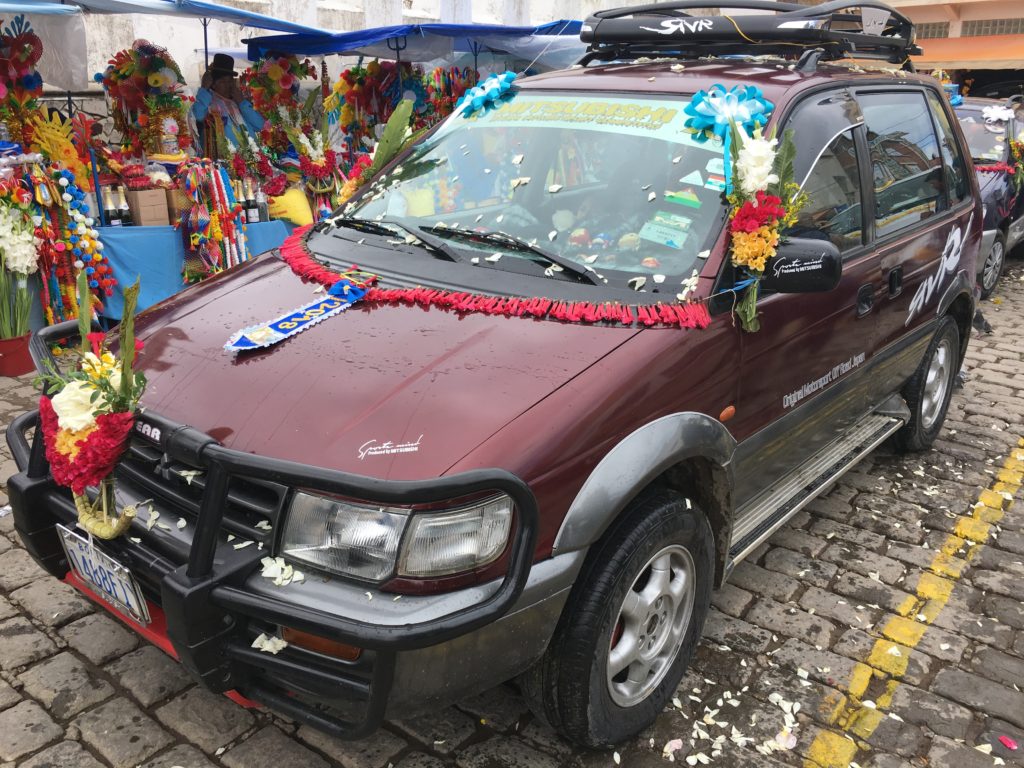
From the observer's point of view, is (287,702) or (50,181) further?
(50,181)

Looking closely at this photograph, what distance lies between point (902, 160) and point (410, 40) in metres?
6.52

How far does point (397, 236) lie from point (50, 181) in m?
4.37

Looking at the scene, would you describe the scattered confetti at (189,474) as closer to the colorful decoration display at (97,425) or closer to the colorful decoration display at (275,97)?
the colorful decoration display at (97,425)

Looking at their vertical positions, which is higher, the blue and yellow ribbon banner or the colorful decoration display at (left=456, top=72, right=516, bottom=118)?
the colorful decoration display at (left=456, top=72, right=516, bottom=118)

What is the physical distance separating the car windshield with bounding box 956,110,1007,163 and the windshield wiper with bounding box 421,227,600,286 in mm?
8133

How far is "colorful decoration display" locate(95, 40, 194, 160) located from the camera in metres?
7.45

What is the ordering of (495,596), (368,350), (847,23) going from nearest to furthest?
(495,596) → (368,350) → (847,23)

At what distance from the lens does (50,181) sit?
621 cm

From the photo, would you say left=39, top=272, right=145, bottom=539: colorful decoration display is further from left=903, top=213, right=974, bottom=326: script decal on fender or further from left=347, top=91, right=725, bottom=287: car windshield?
left=903, top=213, right=974, bottom=326: script decal on fender

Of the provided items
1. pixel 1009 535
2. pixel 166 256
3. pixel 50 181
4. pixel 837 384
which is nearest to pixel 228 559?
pixel 837 384

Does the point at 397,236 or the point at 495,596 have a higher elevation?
the point at 397,236

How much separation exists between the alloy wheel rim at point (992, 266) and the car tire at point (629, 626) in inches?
293

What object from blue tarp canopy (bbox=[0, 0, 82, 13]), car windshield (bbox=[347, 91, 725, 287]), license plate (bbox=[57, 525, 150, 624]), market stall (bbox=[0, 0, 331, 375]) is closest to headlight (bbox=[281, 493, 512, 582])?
license plate (bbox=[57, 525, 150, 624])

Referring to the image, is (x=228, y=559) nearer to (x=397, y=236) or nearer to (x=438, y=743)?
(x=438, y=743)
